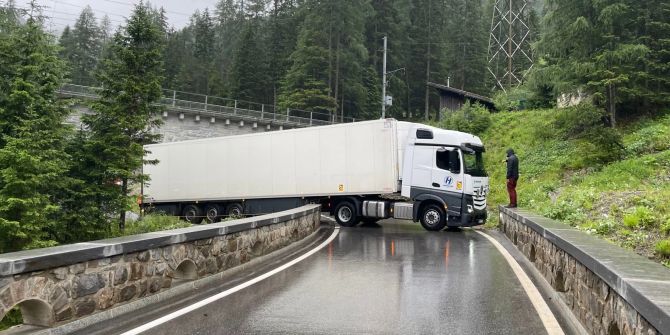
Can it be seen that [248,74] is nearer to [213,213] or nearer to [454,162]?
[213,213]

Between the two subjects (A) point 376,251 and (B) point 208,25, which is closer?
(A) point 376,251

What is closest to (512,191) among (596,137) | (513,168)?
(513,168)

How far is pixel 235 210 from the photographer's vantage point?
870 inches

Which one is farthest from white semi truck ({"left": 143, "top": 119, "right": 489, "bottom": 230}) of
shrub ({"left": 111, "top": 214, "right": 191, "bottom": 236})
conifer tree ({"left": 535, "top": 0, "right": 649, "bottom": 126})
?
conifer tree ({"left": 535, "top": 0, "right": 649, "bottom": 126})

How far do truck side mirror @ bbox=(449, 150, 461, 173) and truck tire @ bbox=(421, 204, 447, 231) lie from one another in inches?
52.9

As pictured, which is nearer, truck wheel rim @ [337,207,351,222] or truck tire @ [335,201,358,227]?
truck tire @ [335,201,358,227]

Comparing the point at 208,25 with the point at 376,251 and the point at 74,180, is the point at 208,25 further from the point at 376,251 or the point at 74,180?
the point at 376,251

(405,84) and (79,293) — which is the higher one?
(405,84)

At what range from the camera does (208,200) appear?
23.0m

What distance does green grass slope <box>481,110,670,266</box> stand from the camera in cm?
998

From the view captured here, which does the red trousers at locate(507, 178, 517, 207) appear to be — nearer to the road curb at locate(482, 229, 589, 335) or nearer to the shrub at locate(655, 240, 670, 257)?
the road curb at locate(482, 229, 589, 335)

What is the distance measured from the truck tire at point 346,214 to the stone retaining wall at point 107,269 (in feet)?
30.8

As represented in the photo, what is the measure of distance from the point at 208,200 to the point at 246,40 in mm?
46171

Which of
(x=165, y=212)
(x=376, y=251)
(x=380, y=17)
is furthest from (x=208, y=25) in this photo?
(x=376, y=251)
